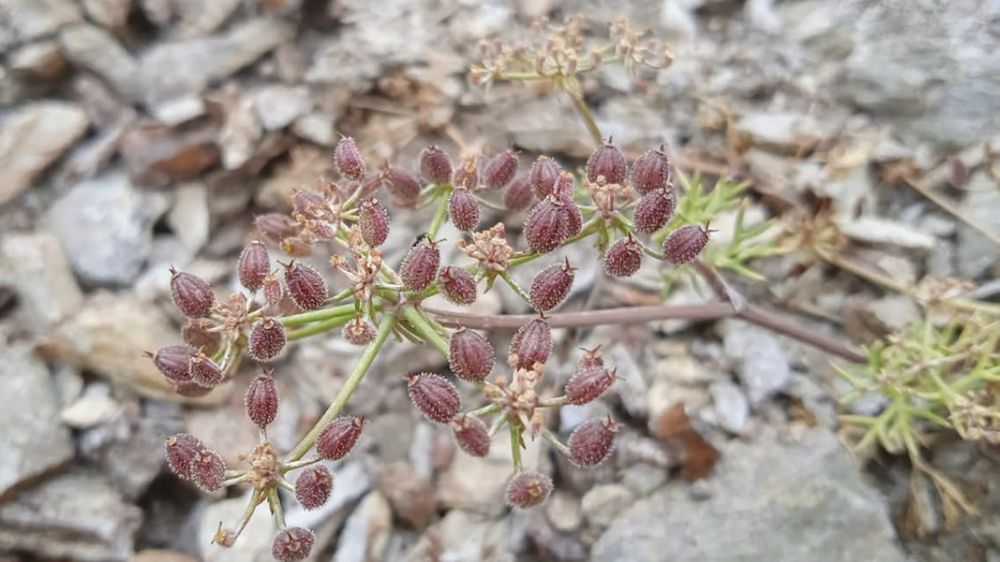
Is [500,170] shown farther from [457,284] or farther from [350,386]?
[350,386]

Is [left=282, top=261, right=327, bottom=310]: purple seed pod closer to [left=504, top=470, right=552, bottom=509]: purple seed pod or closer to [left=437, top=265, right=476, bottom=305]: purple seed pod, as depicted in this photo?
[left=437, top=265, right=476, bottom=305]: purple seed pod

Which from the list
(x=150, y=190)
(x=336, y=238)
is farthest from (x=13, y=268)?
(x=336, y=238)

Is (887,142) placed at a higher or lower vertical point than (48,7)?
lower

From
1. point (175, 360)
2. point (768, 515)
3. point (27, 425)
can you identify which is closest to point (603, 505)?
point (768, 515)

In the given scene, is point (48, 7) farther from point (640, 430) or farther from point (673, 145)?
point (640, 430)

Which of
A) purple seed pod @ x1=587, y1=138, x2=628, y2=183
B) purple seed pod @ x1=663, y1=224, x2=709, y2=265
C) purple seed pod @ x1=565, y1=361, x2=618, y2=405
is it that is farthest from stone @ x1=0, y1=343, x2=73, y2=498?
purple seed pod @ x1=663, y1=224, x2=709, y2=265

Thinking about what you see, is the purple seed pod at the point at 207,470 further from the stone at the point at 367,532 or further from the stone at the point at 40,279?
the stone at the point at 40,279

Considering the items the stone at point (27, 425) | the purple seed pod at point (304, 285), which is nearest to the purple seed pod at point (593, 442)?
the purple seed pod at point (304, 285)
